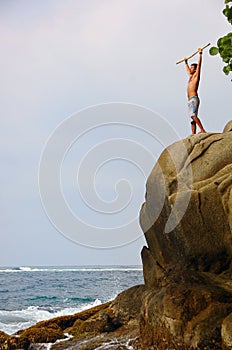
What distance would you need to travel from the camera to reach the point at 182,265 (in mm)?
11281

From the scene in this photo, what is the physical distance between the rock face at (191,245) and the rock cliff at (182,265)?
20mm

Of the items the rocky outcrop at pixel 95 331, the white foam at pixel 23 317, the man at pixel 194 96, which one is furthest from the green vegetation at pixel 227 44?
the white foam at pixel 23 317

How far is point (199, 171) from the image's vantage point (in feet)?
36.6

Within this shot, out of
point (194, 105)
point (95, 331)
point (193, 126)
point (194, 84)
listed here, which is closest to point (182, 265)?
point (95, 331)

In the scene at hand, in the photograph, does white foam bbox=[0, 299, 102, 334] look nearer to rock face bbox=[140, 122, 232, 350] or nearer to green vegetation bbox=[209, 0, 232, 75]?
rock face bbox=[140, 122, 232, 350]

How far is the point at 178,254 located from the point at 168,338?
2.47 meters

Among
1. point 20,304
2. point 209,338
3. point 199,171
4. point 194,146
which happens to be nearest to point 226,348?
point 209,338

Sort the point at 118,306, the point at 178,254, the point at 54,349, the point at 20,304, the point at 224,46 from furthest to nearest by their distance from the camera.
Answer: the point at 20,304 < the point at 118,306 < the point at 54,349 < the point at 178,254 < the point at 224,46

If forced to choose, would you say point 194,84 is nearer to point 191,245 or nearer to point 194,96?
point 194,96

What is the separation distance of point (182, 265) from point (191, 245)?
0.65 meters

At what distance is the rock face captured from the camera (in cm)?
932

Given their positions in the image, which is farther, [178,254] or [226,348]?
[178,254]

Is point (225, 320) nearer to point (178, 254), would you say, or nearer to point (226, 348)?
point (226, 348)

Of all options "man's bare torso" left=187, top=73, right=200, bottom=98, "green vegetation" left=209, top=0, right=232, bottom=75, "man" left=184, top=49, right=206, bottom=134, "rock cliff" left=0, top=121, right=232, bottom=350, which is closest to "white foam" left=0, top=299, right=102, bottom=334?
"rock cliff" left=0, top=121, right=232, bottom=350
